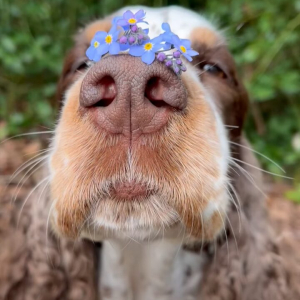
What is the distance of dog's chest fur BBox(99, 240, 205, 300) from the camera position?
177 centimetres

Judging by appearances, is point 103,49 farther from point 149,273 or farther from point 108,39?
point 149,273

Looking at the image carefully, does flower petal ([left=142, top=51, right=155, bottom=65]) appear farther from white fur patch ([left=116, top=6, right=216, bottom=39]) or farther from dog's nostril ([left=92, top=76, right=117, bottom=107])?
white fur patch ([left=116, top=6, right=216, bottom=39])

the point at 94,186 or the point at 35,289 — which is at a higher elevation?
the point at 94,186

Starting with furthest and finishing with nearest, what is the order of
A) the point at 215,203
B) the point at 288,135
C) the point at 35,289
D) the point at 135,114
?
the point at 288,135
the point at 35,289
the point at 215,203
the point at 135,114

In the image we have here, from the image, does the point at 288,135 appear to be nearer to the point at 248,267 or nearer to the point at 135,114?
the point at 248,267

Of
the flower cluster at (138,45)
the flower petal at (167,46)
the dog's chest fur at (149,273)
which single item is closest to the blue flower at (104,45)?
the flower cluster at (138,45)

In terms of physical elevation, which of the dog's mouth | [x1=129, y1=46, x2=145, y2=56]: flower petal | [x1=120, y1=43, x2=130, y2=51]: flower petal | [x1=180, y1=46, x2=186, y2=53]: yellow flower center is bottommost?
the dog's mouth

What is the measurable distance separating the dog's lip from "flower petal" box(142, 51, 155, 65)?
0.29 m

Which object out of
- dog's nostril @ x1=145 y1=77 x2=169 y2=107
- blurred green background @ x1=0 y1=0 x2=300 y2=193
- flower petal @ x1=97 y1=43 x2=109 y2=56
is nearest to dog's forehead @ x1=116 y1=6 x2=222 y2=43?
flower petal @ x1=97 y1=43 x2=109 y2=56

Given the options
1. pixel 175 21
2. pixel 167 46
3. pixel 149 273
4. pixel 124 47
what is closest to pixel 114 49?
pixel 124 47

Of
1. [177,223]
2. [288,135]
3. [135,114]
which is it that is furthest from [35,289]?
[288,135]

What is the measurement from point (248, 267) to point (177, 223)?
2.53 ft

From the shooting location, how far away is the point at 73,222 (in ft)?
4.19

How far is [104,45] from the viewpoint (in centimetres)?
124
